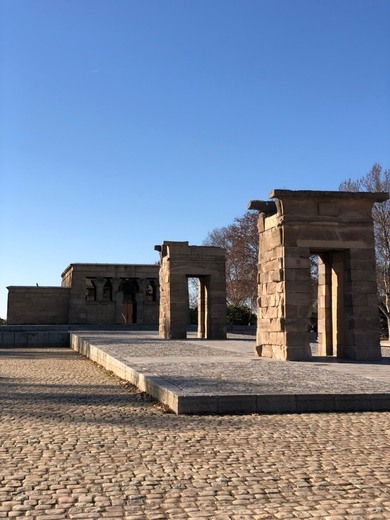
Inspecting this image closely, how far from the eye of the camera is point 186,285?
23.9 m

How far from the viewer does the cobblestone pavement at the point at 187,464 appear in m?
3.77

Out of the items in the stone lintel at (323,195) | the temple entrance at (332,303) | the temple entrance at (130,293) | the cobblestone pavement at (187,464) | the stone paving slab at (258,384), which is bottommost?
the cobblestone pavement at (187,464)

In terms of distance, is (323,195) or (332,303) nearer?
(323,195)

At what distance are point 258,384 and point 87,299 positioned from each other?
32308 millimetres

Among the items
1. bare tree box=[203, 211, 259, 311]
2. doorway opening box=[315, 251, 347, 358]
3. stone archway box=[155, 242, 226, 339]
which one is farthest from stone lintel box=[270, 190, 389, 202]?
bare tree box=[203, 211, 259, 311]

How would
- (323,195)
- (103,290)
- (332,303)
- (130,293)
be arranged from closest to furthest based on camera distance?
(323,195) → (332,303) → (103,290) → (130,293)

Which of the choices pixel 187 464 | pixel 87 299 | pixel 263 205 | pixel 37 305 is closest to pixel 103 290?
pixel 87 299

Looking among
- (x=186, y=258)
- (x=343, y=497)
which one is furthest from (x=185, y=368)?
(x=186, y=258)

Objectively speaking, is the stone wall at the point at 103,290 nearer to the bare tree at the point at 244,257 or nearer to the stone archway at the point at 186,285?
the bare tree at the point at 244,257

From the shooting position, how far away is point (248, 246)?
40906 mm

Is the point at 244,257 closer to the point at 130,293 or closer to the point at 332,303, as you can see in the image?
the point at 130,293

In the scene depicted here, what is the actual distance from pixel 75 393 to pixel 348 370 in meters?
4.95

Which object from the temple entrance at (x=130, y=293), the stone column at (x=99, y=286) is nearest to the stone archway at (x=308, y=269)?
the stone column at (x=99, y=286)

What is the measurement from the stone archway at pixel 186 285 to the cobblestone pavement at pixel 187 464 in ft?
51.7
